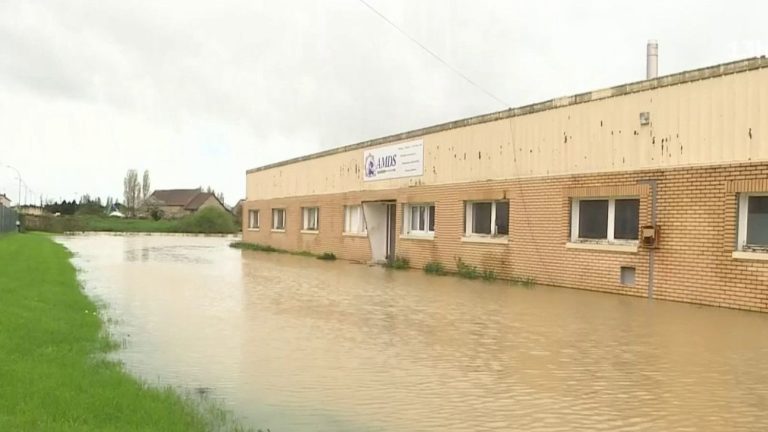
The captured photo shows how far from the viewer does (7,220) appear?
48.1 m

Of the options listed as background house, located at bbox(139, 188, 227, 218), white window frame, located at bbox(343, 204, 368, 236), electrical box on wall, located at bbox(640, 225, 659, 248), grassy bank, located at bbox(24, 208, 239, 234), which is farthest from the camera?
background house, located at bbox(139, 188, 227, 218)

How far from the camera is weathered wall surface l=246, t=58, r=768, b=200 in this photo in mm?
13047

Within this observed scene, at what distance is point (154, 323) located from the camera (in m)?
10.7

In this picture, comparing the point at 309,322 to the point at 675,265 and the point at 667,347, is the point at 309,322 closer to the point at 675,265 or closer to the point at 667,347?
the point at 667,347

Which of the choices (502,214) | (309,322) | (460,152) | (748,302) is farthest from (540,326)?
(460,152)

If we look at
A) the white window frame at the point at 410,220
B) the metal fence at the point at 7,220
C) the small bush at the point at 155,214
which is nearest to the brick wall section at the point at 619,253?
the white window frame at the point at 410,220

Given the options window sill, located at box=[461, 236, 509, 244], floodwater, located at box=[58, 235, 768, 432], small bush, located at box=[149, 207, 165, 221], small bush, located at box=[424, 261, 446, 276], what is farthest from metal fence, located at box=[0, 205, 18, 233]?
small bush, located at box=[149, 207, 165, 221]

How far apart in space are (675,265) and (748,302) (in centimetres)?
173

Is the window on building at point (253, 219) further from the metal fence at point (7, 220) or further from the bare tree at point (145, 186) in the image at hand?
the bare tree at point (145, 186)

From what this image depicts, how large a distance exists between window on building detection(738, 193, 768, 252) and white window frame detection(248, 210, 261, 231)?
103ft

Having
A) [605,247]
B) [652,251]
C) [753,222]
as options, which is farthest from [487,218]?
[753,222]

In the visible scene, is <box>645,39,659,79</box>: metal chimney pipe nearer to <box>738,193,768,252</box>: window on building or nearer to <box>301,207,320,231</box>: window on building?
<box>738,193,768,252</box>: window on building

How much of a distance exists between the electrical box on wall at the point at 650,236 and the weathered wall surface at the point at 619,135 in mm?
1309

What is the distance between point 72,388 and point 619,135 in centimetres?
1295
